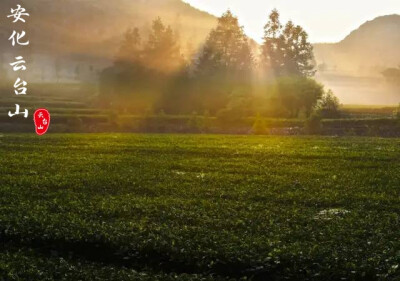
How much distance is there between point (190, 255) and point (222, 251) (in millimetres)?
1209

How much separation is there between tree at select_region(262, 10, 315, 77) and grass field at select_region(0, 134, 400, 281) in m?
113

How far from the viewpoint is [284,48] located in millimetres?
149500

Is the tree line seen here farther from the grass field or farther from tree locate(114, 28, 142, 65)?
the grass field

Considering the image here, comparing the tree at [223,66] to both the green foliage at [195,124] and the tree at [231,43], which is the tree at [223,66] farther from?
the green foliage at [195,124]

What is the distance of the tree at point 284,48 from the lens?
149000mm

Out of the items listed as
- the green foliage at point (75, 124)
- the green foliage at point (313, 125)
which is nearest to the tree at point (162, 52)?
the green foliage at point (75, 124)

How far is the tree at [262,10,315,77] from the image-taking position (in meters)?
149

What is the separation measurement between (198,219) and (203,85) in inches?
3554

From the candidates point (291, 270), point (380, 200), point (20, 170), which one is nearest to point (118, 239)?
point (291, 270)

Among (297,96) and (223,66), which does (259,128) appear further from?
(223,66)

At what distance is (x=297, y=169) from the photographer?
3603 cm

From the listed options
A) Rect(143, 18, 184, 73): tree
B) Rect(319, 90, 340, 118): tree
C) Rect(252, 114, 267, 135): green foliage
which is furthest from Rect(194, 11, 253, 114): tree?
Rect(252, 114, 267, 135): green foliage

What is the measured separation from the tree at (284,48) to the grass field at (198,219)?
113209 millimetres

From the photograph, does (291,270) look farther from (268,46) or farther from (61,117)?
(268,46)
